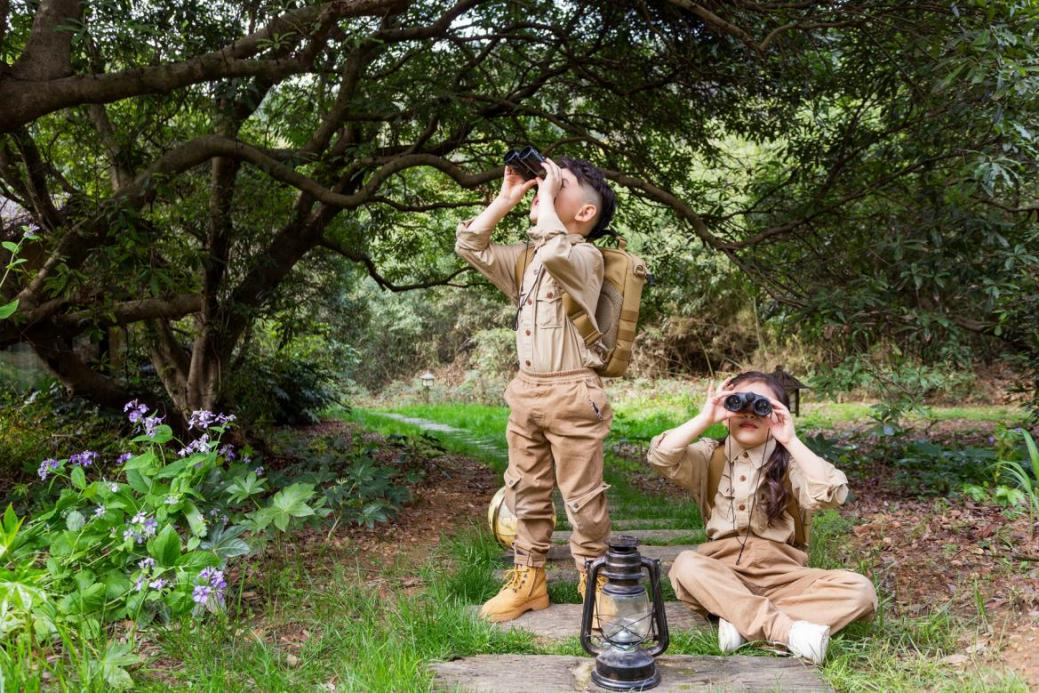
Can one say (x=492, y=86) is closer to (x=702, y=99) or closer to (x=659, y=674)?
(x=702, y=99)

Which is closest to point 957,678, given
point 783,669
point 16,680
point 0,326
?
point 783,669

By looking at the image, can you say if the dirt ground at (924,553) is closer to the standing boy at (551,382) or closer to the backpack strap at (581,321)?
the standing boy at (551,382)

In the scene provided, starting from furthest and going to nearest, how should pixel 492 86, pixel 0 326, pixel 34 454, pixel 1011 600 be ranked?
pixel 492 86
pixel 34 454
pixel 0 326
pixel 1011 600

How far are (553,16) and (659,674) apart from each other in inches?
175

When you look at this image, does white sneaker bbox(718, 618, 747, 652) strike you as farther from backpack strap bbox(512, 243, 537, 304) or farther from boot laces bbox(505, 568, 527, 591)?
backpack strap bbox(512, 243, 537, 304)

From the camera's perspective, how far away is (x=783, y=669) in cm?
228

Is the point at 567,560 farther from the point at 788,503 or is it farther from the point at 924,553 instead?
the point at 924,553

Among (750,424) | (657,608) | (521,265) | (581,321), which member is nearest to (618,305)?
(581,321)

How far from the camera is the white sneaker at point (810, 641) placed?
2.31 metres

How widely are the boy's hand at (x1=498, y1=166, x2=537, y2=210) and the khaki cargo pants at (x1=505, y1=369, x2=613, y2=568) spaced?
642 millimetres

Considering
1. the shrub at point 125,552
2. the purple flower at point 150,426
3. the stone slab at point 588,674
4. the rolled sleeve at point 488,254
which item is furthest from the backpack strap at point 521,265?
the purple flower at point 150,426

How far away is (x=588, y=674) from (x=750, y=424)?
1.02 meters

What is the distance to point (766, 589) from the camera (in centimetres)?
262

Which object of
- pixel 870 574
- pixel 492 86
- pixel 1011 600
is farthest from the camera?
pixel 492 86
